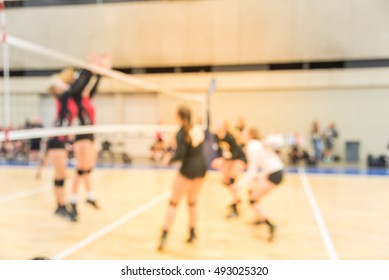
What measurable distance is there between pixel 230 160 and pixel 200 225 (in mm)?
1106

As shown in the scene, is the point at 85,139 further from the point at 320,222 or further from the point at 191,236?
the point at 320,222

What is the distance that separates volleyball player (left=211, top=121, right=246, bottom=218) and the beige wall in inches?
137

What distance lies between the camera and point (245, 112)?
36.2ft

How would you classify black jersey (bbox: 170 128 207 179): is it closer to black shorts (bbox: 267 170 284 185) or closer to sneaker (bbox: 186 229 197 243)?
sneaker (bbox: 186 229 197 243)

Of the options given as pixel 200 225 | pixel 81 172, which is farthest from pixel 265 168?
pixel 81 172

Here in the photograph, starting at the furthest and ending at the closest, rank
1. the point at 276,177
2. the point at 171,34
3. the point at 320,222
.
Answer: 1. the point at 171,34
2. the point at 320,222
3. the point at 276,177

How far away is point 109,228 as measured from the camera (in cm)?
488

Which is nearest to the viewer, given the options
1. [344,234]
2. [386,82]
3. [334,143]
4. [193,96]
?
[386,82]

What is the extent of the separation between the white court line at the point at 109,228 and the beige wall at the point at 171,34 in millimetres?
4208

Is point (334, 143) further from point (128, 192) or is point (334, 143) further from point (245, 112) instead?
point (128, 192)

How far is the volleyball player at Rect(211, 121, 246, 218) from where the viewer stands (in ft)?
18.0

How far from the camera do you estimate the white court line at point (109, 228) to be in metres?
3.88
